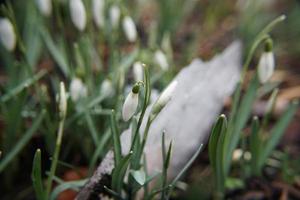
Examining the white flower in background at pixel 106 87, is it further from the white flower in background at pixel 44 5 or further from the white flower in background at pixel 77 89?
the white flower in background at pixel 44 5

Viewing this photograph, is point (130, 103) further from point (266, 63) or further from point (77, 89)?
point (266, 63)

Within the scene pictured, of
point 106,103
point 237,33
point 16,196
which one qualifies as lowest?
point 16,196

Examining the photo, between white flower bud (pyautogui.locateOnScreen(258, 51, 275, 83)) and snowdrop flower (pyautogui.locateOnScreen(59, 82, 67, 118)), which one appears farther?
white flower bud (pyautogui.locateOnScreen(258, 51, 275, 83))

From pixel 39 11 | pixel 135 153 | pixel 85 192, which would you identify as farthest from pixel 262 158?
pixel 39 11

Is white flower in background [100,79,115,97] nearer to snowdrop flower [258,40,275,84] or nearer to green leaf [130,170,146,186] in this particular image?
green leaf [130,170,146,186]

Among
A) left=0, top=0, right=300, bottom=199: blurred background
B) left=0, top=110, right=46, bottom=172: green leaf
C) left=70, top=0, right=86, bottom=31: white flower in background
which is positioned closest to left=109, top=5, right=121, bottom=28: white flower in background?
left=0, top=0, right=300, bottom=199: blurred background

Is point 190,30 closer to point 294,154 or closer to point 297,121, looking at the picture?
point 297,121
